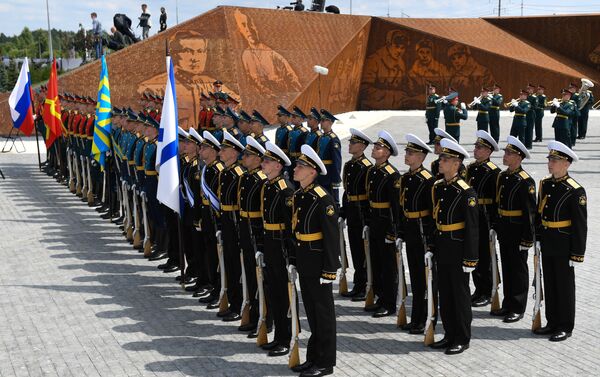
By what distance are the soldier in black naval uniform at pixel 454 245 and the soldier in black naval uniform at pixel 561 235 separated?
798mm

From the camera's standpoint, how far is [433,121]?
22547 mm

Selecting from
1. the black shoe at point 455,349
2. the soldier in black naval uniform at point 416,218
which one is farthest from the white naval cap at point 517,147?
the black shoe at point 455,349

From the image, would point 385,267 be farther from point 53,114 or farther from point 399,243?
point 53,114

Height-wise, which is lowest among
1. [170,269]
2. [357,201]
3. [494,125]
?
[170,269]

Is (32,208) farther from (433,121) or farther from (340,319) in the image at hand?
(433,121)

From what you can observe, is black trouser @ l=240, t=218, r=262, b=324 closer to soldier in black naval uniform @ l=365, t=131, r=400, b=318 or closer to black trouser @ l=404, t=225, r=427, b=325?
soldier in black naval uniform @ l=365, t=131, r=400, b=318

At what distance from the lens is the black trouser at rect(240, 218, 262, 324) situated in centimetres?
726

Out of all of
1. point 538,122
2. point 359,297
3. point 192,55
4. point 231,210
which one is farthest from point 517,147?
point 192,55

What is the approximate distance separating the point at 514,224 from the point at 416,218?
114 centimetres

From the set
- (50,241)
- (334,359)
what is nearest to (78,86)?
(50,241)

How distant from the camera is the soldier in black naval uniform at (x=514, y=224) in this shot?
24.6ft

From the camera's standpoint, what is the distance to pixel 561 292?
699 cm

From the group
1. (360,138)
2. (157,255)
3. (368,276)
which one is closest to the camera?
(368,276)

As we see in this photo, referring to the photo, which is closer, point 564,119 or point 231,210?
point 231,210
